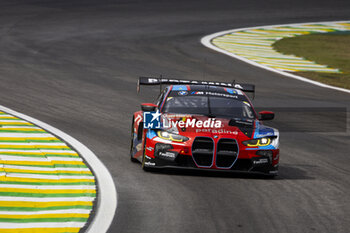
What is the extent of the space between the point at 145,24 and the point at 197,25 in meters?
2.34

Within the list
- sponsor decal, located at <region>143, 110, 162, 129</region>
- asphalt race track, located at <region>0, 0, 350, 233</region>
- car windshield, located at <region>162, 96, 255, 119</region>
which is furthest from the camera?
car windshield, located at <region>162, 96, 255, 119</region>

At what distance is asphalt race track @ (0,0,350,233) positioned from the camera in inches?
328

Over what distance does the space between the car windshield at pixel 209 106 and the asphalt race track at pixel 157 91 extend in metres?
1.05

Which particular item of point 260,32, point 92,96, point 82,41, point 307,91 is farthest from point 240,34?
point 92,96

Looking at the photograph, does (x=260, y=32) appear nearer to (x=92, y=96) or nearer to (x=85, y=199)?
(x=92, y=96)

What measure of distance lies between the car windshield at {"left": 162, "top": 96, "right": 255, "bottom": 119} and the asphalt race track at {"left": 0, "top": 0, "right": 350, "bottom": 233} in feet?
3.44

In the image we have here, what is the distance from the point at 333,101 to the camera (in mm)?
19375

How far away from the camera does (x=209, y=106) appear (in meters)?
11.5

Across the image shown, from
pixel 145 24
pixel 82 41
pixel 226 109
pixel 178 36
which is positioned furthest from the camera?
pixel 145 24

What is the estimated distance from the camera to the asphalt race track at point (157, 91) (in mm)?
8320

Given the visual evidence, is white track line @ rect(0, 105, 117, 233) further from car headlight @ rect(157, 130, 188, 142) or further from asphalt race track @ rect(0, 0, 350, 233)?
car headlight @ rect(157, 130, 188, 142)

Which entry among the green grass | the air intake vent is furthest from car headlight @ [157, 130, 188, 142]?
the green grass

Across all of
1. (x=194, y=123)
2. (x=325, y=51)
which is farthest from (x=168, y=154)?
(x=325, y=51)

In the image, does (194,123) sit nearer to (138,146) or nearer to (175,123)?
(175,123)
